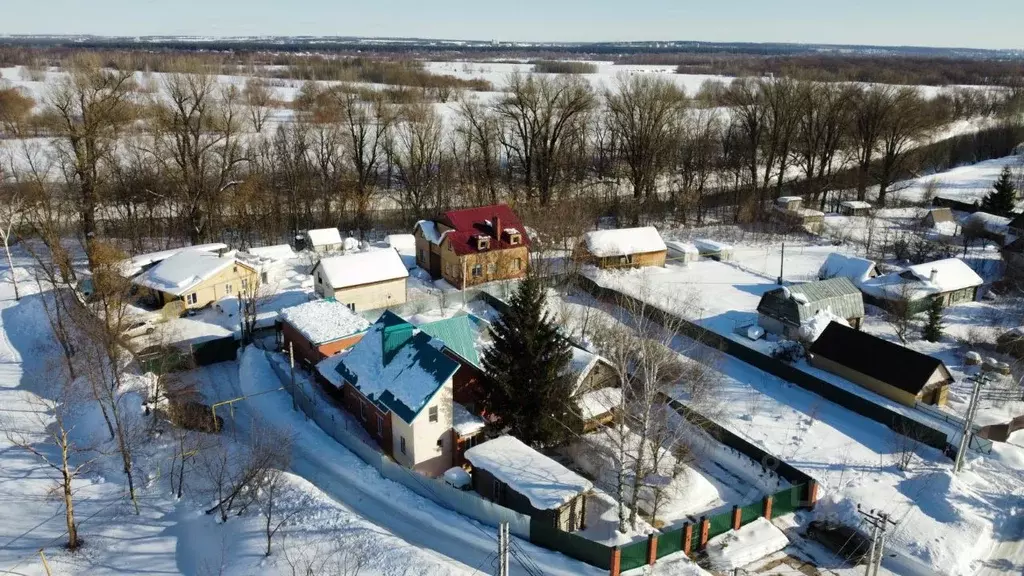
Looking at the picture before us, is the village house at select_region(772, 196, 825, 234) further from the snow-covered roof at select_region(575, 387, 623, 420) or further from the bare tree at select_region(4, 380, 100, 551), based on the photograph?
the bare tree at select_region(4, 380, 100, 551)

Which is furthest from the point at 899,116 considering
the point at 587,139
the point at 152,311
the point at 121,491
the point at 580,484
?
the point at 121,491

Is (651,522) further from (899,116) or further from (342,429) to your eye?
(899,116)

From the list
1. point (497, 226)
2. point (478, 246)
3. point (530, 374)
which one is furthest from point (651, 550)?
point (497, 226)

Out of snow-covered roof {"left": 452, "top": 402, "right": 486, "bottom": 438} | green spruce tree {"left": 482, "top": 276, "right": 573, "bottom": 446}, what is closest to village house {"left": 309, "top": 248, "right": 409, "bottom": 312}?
snow-covered roof {"left": 452, "top": 402, "right": 486, "bottom": 438}

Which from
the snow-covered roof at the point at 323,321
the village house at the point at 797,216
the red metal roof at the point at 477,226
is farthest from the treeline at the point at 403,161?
the snow-covered roof at the point at 323,321

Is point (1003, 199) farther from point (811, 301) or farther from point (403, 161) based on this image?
point (403, 161)
